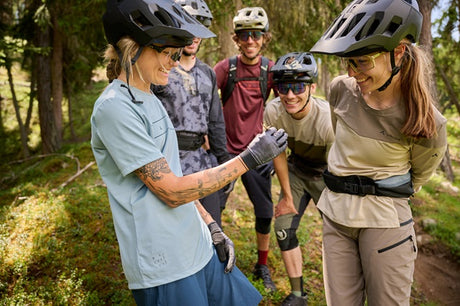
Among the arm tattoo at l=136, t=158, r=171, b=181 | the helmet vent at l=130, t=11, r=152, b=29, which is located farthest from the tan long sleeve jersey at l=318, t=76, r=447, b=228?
the helmet vent at l=130, t=11, r=152, b=29

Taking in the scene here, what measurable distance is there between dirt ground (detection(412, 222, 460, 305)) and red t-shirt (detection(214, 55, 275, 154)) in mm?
3732

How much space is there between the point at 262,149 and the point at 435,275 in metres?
6.21

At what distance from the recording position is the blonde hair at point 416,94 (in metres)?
2.54

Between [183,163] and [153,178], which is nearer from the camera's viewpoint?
[153,178]

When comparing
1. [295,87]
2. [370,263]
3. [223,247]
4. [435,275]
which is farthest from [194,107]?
[435,275]

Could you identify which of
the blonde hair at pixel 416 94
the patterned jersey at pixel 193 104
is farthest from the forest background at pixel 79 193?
the blonde hair at pixel 416 94

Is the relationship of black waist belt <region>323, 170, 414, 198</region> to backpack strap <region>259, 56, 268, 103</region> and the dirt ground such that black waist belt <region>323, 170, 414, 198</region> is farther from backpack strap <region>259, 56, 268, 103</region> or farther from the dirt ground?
the dirt ground

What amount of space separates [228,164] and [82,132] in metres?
19.9

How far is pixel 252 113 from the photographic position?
5.01 metres

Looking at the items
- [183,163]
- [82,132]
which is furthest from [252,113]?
[82,132]

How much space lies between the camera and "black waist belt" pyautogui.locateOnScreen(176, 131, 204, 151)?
12.4 feet

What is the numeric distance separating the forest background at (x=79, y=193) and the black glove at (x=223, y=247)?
1.49 meters

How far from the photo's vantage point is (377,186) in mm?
2852

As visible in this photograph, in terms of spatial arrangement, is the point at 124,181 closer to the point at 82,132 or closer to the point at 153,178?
the point at 153,178
